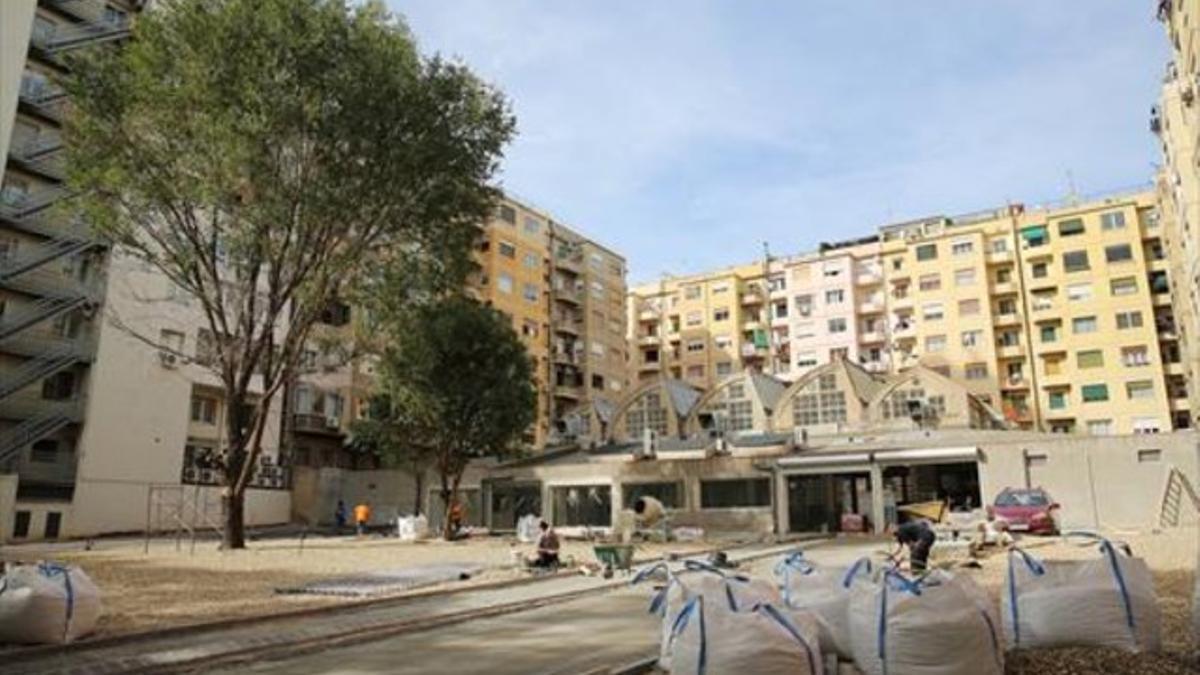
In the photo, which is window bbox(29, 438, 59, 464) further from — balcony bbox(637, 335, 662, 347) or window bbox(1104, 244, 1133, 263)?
window bbox(1104, 244, 1133, 263)

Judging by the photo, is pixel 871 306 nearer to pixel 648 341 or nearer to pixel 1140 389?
pixel 1140 389

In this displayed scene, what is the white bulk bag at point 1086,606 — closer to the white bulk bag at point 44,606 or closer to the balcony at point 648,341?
the white bulk bag at point 44,606

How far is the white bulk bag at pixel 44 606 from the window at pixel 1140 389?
217ft

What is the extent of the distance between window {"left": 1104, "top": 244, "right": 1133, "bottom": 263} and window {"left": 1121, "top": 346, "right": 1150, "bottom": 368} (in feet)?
21.0

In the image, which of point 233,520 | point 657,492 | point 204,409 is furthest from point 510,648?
point 204,409

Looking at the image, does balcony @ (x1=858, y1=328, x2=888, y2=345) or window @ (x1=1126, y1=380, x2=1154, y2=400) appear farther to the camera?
balcony @ (x1=858, y1=328, x2=888, y2=345)

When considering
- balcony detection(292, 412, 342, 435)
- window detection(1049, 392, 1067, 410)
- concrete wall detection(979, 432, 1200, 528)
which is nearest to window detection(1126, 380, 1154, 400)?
window detection(1049, 392, 1067, 410)

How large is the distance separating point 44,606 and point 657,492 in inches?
1176

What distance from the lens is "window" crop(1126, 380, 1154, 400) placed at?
61125 mm

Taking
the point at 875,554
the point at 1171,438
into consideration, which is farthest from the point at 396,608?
the point at 1171,438

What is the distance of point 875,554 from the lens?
20375 millimetres

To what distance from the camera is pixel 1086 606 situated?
721 cm

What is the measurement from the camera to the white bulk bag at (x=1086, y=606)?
23.5ft

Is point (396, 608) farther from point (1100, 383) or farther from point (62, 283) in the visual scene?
point (1100, 383)
